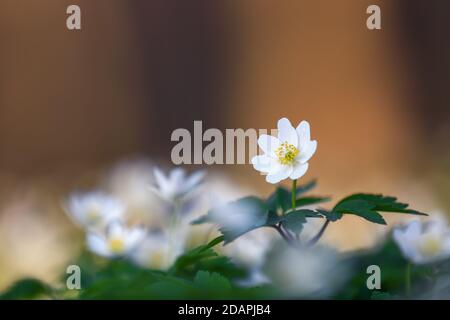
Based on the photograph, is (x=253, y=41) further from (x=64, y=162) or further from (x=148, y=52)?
(x=64, y=162)

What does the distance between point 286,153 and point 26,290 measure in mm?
375

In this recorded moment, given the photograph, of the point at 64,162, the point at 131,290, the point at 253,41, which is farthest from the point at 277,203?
the point at 253,41

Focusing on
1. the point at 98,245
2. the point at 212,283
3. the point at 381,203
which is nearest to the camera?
the point at 212,283

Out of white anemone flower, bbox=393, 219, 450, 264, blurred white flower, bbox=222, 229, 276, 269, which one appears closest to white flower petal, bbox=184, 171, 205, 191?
blurred white flower, bbox=222, 229, 276, 269

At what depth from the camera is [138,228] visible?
43.8 inches

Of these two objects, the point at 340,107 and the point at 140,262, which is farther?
the point at 340,107

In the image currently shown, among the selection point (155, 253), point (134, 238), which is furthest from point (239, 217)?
point (155, 253)

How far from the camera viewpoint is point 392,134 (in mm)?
3604

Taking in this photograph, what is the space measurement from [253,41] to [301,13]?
329 mm

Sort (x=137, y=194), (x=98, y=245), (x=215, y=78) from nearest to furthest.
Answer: (x=98, y=245), (x=137, y=194), (x=215, y=78)

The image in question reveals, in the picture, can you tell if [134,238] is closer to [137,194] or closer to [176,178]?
[176,178]

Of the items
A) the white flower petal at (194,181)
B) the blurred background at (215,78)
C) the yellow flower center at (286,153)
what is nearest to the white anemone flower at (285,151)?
the yellow flower center at (286,153)

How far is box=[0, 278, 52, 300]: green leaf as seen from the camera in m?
0.95
